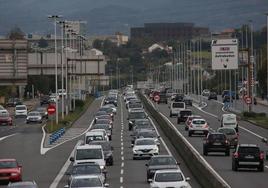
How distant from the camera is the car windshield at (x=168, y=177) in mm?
32769

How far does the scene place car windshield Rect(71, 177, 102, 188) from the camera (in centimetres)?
3095

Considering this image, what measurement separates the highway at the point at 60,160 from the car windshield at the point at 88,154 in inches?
37.6

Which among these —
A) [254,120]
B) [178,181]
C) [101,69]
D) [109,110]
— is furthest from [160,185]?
[101,69]

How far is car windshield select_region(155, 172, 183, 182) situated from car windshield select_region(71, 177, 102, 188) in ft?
7.91

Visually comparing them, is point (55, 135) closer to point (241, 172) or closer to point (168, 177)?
point (241, 172)

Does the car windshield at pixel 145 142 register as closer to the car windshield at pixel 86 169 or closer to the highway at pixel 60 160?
the highway at pixel 60 160

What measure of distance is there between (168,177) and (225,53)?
224 ft

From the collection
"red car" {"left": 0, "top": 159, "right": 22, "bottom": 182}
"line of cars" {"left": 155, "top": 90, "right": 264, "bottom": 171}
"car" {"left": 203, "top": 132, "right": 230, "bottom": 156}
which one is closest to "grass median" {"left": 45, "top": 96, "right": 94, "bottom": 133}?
"line of cars" {"left": 155, "top": 90, "right": 264, "bottom": 171}

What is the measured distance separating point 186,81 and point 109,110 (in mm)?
98071

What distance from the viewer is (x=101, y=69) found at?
Result: 12275 cm

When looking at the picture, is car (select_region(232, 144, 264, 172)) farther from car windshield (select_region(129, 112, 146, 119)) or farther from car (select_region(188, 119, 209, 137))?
car windshield (select_region(129, 112, 146, 119))

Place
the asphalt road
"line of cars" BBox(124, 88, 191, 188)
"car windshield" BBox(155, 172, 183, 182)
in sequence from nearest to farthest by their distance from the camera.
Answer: "line of cars" BBox(124, 88, 191, 188), "car windshield" BBox(155, 172, 183, 182), the asphalt road

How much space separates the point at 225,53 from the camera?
329 ft

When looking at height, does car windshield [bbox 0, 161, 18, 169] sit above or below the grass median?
above
